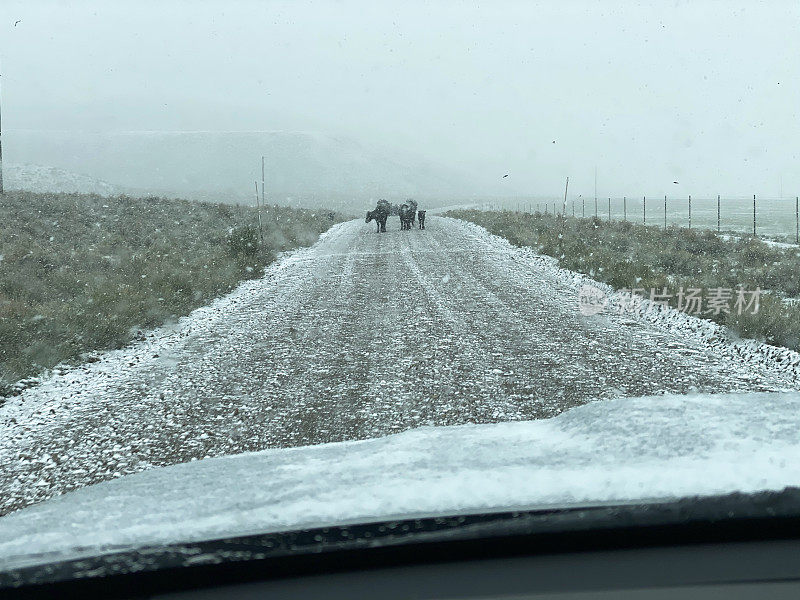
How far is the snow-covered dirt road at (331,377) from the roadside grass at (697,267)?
2.92 ft

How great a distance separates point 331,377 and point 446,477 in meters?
4.28

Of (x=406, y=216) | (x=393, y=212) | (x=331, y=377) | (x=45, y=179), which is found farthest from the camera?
(x=45, y=179)

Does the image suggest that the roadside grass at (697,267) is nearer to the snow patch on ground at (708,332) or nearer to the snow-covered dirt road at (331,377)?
the snow patch on ground at (708,332)

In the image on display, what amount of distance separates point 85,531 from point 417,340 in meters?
5.93

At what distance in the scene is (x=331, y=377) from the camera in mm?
6293

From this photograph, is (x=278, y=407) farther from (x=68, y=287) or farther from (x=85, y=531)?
(x=68, y=287)

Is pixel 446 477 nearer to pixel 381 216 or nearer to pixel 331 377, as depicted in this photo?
pixel 331 377

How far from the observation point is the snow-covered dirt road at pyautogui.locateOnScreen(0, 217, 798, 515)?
4.72 m

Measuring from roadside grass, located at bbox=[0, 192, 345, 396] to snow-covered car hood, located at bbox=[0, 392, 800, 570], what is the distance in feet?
15.1

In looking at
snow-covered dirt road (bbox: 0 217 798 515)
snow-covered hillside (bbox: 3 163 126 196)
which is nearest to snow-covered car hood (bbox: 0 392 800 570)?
snow-covered dirt road (bbox: 0 217 798 515)

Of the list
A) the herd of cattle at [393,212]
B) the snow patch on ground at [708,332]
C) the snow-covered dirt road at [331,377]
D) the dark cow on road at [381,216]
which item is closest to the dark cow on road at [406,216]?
the herd of cattle at [393,212]

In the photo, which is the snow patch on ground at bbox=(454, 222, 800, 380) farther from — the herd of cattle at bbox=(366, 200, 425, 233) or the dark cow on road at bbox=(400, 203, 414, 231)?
the dark cow on road at bbox=(400, 203, 414, 231)

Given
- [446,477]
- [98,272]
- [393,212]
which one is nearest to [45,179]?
[393,212]

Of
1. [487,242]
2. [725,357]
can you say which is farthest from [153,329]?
[487,242]
